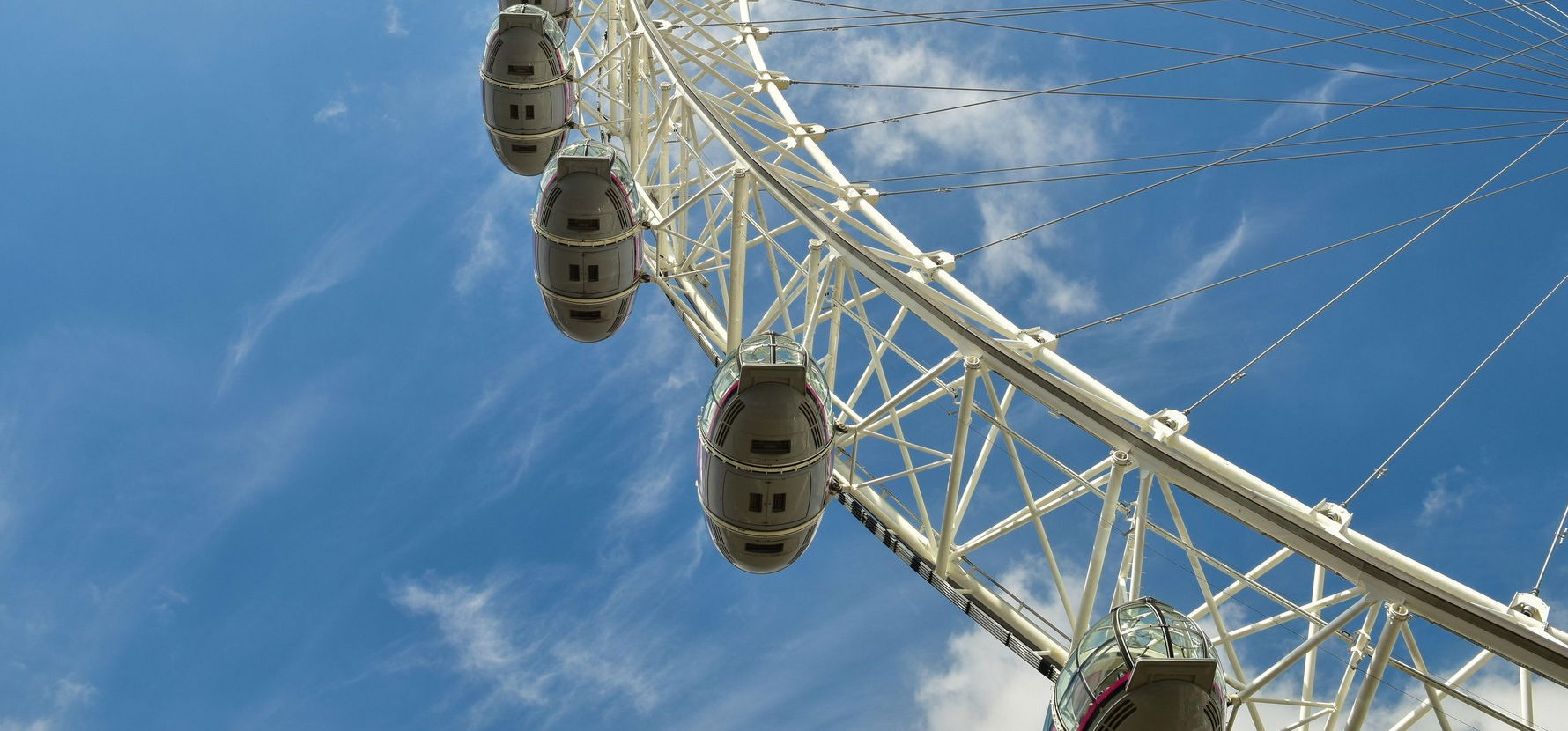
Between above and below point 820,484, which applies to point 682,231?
above

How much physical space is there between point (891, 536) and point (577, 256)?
6.12 meters

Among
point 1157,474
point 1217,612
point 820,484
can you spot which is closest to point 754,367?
point 820,484

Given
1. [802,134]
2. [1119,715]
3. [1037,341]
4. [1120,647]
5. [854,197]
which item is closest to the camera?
[1119,715]

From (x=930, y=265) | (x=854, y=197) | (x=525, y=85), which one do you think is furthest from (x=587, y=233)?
(x=525, y=85)

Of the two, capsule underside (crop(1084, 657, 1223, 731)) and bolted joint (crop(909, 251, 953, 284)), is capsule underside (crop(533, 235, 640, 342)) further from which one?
capsule underside (crop(1084, 657, 1223, 731))

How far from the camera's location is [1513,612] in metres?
13.2

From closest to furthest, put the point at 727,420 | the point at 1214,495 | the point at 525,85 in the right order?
the point at 1214,495, the point at 727,420, the point at 525,85

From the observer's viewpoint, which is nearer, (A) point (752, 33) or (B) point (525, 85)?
(B) point (525, 85)

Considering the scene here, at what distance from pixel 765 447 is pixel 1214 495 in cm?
438

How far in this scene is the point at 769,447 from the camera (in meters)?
14.0

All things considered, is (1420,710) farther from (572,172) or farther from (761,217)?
(572,172)

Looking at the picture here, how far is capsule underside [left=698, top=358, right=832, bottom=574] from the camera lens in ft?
45.8

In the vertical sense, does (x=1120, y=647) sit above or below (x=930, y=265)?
below

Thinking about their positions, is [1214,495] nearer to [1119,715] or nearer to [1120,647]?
[1120,647]
